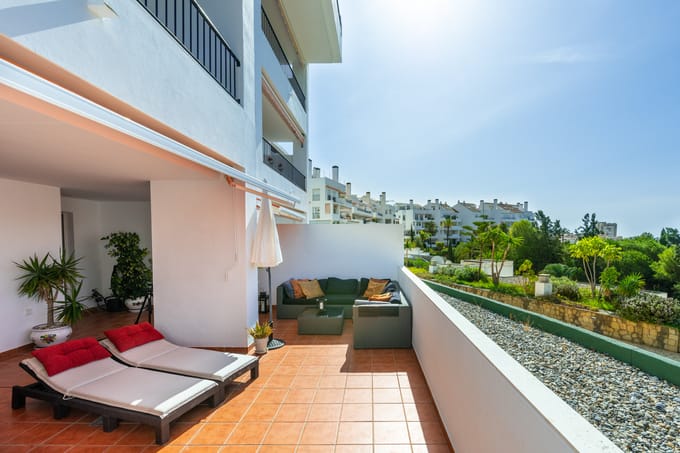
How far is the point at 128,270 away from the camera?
852 cm

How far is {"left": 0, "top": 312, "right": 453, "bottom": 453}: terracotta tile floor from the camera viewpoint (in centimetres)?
332

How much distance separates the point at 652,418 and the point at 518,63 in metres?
16.1

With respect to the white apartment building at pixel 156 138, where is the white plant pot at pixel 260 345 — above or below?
below

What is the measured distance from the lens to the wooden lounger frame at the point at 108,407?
3326 mm

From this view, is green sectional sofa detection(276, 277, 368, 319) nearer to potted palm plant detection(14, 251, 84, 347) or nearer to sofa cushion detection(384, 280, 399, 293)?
sofa cushion detection(384, 280, 399, 293)

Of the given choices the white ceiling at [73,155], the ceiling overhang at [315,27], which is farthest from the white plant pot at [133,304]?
the ceiling overhang at [315,27]

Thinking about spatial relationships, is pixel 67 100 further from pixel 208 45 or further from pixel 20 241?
pixel 20 241

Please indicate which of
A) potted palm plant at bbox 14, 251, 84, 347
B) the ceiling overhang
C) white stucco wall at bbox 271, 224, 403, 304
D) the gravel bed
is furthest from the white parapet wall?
the ceiling overhang

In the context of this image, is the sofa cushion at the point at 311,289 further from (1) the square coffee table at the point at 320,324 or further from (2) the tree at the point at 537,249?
(2) the tree at the point at 537,249

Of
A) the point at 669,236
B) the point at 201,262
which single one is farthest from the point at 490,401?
the point at 669,236

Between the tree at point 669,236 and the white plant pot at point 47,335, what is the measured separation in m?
47.3

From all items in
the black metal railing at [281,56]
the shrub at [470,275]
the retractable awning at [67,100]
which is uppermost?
the black metal railing at [281,56]

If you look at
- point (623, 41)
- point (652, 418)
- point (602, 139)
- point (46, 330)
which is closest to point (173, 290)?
point (46, 330)

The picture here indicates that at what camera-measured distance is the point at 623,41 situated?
21.1 metres
